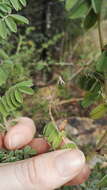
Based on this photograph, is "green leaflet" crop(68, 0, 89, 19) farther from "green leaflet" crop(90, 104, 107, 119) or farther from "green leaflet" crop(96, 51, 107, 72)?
"green leaflet" crop(90, 104, 107, 119)

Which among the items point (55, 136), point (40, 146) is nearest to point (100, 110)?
point (55, 136)

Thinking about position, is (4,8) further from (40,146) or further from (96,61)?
(40,146)

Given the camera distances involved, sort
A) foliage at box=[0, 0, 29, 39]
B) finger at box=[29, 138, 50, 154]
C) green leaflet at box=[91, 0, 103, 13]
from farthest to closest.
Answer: finger at box=[29, 138, 50, 154] < foliage at box=[0, 0, 29, 39] < green leaflet at box=[91, 0, 103, 13]

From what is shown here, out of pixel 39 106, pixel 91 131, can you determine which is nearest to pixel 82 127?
pixel 91 131

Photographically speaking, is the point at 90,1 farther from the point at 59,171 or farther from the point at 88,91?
the point at 59,171

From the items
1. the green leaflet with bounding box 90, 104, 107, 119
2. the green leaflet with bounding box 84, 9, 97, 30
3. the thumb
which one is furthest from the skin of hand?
the green leaflet with bounding box 84, 9, 97, 30

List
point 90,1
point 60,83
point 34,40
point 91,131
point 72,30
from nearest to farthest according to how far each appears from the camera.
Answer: point 90,1, point 60,83, point 91,131, point 34,40, point 72,30

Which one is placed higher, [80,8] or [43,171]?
[80,8]

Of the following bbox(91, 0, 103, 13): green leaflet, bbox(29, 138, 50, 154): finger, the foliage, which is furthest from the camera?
bbox(29, 138, 50, 154): finger
